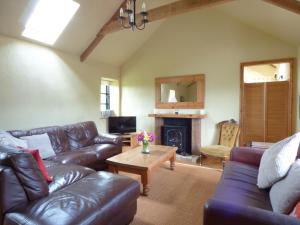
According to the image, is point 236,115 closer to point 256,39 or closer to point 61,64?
point 256,39

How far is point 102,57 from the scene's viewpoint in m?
5.22

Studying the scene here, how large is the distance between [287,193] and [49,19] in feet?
13.8

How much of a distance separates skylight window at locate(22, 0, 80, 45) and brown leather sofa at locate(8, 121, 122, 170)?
1738mm

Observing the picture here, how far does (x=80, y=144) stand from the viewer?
3943 millimetres

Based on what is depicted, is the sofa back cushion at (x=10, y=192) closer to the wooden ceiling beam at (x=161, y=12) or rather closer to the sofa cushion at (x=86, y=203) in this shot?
the sofa cushion at (x=86, y=203)

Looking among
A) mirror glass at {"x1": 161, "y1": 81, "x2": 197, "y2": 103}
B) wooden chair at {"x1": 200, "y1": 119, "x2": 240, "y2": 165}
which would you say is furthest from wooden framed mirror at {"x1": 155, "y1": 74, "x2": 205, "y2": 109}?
wooden chair at {"x1": 200, "y1": 119, "x2": 240, "y2": 165}

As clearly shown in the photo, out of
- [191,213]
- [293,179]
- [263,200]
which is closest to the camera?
[293,179]

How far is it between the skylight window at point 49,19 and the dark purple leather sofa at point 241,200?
366 cm

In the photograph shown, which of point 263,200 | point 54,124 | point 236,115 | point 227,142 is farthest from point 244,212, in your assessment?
point 54,124

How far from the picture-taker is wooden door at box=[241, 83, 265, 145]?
4266 mm

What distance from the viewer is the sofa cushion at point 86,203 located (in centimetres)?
139

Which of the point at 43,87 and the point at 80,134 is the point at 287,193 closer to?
the point at 80,134

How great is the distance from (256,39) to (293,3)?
172 cm

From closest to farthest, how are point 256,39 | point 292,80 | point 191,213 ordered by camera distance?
point 191,213 → point 292,80 → point 256,39
